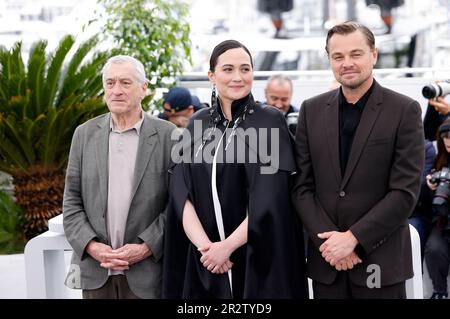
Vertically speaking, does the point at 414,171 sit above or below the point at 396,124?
below

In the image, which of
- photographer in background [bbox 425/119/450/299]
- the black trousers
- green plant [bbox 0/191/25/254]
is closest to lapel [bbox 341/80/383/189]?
photographer in background [bbox 425/119/450/299]

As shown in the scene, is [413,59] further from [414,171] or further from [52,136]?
[414,171]

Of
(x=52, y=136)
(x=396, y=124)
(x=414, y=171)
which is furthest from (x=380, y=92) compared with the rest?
(x=52, y=136)

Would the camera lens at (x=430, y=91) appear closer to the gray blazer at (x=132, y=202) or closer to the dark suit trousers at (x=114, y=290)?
the gray blazer at (x=132, y=202)

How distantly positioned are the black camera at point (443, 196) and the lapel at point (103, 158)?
2735mm

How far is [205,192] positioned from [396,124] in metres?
0.89

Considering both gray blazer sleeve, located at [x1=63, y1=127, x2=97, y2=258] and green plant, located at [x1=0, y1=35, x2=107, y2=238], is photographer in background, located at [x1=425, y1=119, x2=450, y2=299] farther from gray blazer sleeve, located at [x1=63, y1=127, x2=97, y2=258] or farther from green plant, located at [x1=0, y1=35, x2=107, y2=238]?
green plant, located at [x1=0, y1=35, x2=107, y2=238]

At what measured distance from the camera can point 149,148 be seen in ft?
11.9

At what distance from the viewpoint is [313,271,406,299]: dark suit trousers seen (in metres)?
3.26

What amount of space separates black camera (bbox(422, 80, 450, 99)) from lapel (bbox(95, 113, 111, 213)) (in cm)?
294

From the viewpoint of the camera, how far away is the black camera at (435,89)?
5.68 metres

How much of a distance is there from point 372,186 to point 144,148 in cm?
110

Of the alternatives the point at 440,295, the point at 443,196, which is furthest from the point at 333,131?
the point at 440,295

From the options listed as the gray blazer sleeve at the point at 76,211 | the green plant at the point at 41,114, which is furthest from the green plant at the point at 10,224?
the gray blazer sleeve at the point at 76,211
